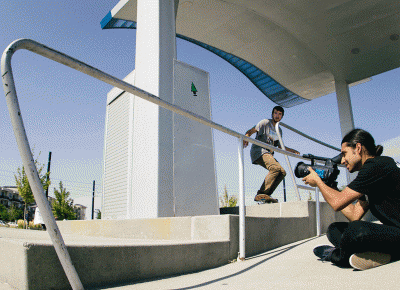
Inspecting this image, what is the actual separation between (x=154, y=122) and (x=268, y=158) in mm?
1702

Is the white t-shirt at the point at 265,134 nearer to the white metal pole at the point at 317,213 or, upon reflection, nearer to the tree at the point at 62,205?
the white metal pole at the point at 317,213

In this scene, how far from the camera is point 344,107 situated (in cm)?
1170

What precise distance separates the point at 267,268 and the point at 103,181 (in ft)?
15.6

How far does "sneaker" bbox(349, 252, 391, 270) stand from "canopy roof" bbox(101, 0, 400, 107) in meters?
8.67

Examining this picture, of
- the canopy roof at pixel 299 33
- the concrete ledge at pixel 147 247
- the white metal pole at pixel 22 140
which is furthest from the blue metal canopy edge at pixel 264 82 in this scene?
the white metal pole at pixel 22 140

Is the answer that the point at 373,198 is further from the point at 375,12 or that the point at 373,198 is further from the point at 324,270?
the point at 375,12

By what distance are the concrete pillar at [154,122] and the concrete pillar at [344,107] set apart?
8.94 m

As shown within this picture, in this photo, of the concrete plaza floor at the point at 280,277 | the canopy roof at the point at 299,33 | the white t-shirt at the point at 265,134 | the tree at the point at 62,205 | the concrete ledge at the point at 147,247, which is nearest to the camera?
the concrete ledge at the point at 147,247

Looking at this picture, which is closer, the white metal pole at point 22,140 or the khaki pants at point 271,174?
the white metal pole at point 22,140

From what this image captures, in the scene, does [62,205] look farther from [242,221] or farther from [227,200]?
[242,221]

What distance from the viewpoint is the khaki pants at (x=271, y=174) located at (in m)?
4.18

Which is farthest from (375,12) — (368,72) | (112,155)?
(112,155)

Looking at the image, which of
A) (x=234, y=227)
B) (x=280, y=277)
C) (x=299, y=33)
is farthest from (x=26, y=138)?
(x=299, y=33)

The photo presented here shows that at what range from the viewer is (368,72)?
11406 millimetres
